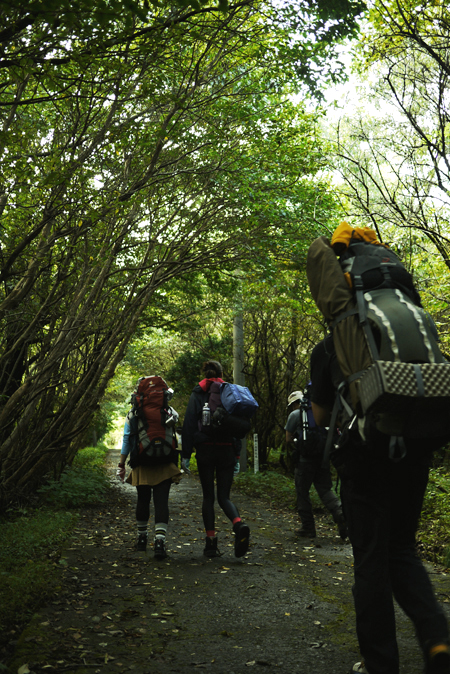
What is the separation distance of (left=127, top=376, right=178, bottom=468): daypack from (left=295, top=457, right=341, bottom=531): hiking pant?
218 centimetres

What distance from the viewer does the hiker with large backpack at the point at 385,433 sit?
7.91ft

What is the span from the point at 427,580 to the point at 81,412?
29.1 feet

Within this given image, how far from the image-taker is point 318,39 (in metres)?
7.18

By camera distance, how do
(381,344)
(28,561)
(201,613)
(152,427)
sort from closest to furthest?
(381,344) → (201,613) → (28,561) → (152,427)

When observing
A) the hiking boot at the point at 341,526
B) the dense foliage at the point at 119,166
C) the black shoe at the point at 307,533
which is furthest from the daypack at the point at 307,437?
the dense foliage at the point at 119,166

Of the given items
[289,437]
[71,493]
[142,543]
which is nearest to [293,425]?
[289,437]

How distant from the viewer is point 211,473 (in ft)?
21.0

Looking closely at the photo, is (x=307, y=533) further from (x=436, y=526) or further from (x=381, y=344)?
(x=381, y=344)

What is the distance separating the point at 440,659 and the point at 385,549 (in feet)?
1.53

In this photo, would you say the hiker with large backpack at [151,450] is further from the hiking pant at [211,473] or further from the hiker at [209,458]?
the hiking pant at [211,473]

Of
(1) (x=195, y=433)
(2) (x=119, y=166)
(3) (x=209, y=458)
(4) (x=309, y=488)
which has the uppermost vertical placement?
(2) (x=119, y=166)

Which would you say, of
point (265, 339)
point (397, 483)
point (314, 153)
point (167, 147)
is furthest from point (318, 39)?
point (265, 339)

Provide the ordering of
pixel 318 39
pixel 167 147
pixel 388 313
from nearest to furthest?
pixel 388 313 < pixel 318 39 < pixel 167 147

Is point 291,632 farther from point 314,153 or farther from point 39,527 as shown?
point 314,153
